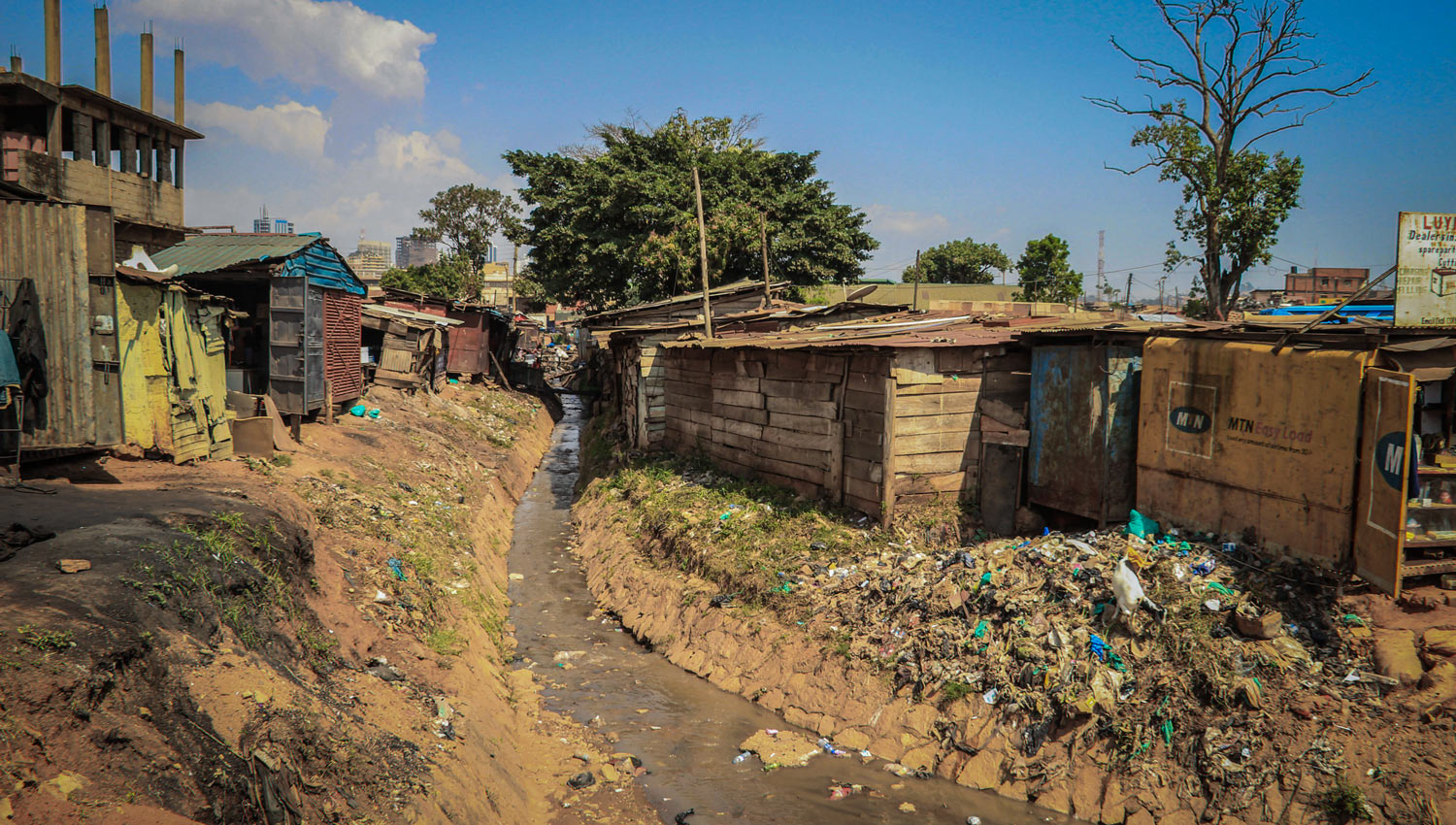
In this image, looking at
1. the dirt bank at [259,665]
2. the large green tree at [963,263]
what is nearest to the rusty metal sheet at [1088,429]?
the dirt bank at [259,665]

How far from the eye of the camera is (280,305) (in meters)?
13.0

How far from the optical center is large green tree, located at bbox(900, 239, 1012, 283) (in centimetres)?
4344

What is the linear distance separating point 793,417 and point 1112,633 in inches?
203

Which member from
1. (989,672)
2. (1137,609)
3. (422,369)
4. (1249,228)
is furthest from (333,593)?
(1249,228)

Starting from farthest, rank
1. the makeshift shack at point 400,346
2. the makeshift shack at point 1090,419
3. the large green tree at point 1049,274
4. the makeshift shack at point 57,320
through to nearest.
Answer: the large green tree at point 1049,274
the makeshift shack at point 400,346
the makeshift shack at point 1090,419
the makeshift shack at point 57,320

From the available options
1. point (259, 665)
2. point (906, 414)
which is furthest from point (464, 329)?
point (259, 665)

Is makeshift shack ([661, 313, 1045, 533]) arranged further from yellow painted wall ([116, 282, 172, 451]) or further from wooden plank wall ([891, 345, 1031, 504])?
yellow painted wall ([116, 282, 172, 451])

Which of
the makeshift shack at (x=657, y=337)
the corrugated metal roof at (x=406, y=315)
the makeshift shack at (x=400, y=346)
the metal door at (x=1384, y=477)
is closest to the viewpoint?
the metal door at (x=1384, y=477)

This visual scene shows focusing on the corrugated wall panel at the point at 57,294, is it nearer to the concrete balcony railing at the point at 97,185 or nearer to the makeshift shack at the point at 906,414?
the makeshift shack at the point at 906,414

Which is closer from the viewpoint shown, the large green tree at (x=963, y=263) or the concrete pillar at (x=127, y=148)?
the concrete pillar at (x=127, y=148)

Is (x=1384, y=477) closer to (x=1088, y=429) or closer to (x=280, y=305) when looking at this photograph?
(x=1088, y=429)

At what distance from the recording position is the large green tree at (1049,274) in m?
32.2

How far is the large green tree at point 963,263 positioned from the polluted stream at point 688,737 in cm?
3604

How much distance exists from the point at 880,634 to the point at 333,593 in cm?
514
